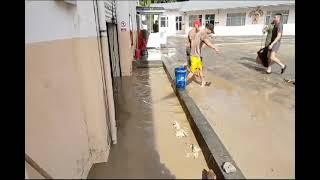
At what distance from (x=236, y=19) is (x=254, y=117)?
2920 cm

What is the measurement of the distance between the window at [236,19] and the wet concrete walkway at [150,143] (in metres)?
27.1

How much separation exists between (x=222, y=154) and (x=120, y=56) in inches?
276

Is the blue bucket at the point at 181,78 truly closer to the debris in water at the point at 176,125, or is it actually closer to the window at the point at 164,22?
the debris in water at the point at 176,125

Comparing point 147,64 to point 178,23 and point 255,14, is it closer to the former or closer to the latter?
point 255,14

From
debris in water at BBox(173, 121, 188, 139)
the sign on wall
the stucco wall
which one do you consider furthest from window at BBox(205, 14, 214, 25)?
debris in water at BBox(173, 121, 188, 139)

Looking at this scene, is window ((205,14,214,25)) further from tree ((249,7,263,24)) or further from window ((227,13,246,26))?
tree ((249,7,263,24))

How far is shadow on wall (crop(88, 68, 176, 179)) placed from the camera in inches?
150

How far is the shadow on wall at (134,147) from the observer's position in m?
3.81

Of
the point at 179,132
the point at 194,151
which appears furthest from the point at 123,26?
the point at 194,151

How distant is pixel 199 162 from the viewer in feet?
13.2

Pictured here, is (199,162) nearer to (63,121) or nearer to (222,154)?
(222,154)

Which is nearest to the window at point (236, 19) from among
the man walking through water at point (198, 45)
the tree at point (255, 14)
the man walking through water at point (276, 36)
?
the tree at point (255, 14)

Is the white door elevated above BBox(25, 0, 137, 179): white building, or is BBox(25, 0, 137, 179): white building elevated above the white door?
the white door
